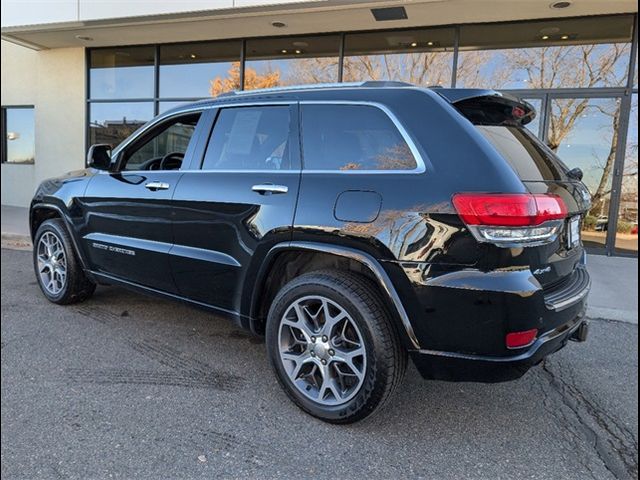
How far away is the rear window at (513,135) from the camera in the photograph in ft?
8.41

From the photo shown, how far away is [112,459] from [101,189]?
2.41 m

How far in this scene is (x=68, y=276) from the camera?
445cm

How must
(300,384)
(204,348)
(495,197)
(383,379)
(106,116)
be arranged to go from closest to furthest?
(495,197), (383,379), (300,384), (204,348), (106,116)

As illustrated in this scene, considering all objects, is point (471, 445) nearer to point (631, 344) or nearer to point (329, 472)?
point (329, 472)

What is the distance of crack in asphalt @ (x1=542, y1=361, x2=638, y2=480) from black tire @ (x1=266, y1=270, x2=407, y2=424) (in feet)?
3.53

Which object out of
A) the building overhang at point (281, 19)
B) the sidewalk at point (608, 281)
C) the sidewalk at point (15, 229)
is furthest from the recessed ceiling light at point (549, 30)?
the sidewalk at point (15, 229)

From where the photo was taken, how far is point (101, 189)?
4109mm

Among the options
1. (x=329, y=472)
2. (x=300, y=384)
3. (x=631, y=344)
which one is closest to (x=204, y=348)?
(x=300, y=384)

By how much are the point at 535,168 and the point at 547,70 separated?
20.8ft

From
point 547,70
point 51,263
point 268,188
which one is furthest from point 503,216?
point 547,70

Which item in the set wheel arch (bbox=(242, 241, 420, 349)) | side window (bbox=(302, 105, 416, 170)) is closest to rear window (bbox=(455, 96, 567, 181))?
side window (bbox=(302, 105, 416, 170))

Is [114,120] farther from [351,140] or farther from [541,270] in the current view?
[541,270]

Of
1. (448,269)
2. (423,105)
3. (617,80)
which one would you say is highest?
(617,80)

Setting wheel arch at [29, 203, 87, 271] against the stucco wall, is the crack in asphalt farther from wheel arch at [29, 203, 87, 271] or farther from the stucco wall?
the stucco wall
